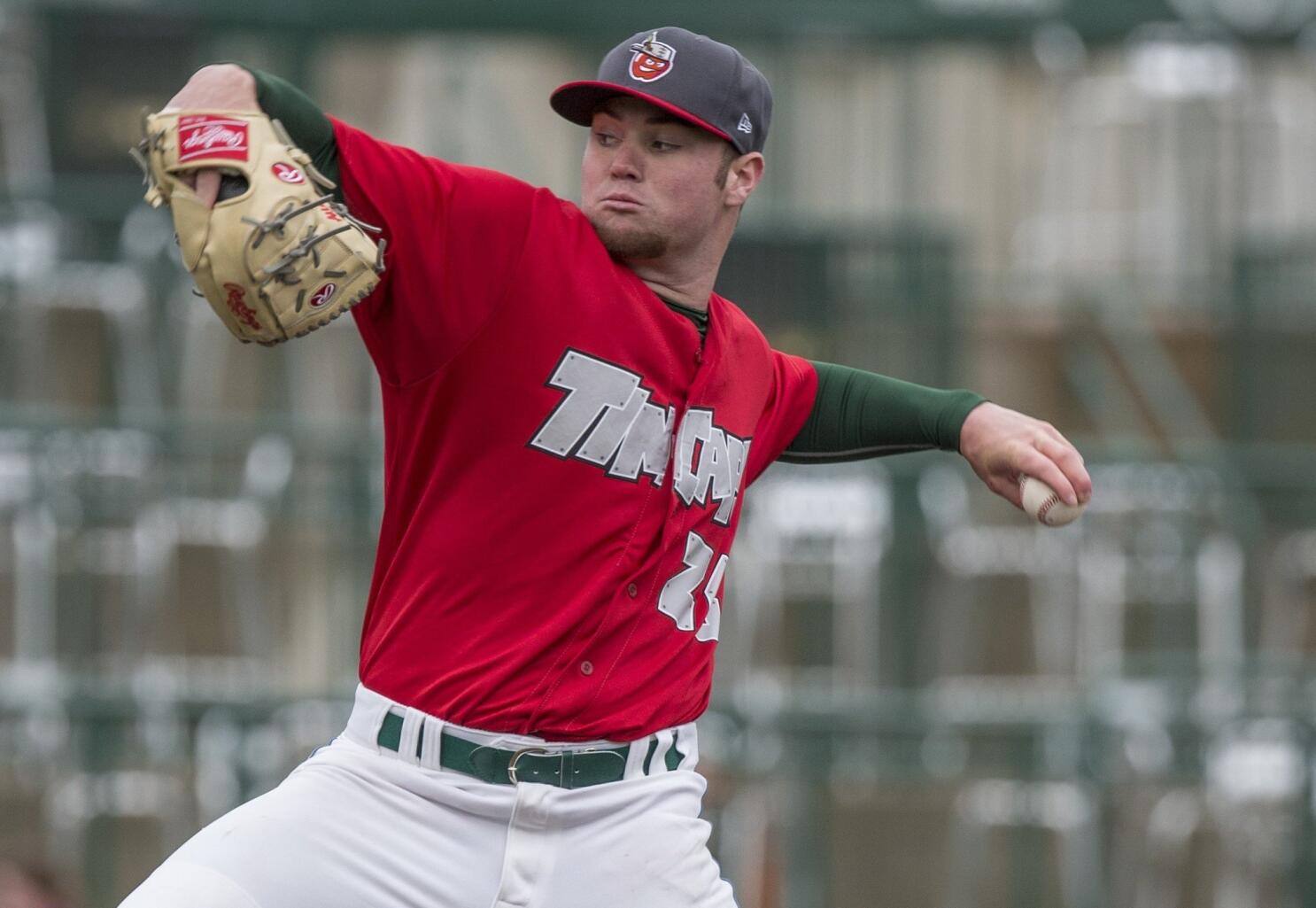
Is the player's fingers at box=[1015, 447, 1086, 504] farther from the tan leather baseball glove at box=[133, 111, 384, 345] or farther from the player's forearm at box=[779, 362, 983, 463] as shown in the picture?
the tan leather baseball glove at box=[133, 111, 384, 345]

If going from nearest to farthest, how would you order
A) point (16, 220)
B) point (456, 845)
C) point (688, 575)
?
point (456, 845) < point (688, 575) < point (16, 220)

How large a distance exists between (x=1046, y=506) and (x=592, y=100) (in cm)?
106

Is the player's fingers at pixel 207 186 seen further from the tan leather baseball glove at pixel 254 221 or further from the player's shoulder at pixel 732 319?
the player's shoulder at pixel 732 319

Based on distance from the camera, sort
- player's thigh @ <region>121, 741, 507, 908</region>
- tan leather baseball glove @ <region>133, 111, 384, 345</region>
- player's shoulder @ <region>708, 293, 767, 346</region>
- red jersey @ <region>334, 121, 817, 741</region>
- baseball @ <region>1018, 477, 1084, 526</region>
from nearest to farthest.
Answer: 1. tan leather baseball glove @ <region>133, 111, 384, 345</region>
2. player's thigh @ <region>121, 741, 507, 908</region>
3. red jersey @ <region>334, 121, 817, 741</region>
4. baseball @ <region>1018, 477, 1084, 526</region>
5. player's shoulder @ <region>708, 293, 767, 346</region>

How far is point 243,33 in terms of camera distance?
7.96 m

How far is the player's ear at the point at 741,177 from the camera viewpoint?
368cm

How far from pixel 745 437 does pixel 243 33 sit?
16.0ft

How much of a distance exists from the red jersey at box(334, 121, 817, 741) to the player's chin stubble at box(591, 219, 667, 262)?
36mm

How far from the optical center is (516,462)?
3.33 m

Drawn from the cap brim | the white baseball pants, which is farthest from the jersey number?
the cap brim

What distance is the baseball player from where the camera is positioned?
3.04 meters

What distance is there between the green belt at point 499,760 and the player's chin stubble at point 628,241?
Answer: 33.8 inches

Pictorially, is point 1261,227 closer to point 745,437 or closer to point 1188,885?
point 1188,885

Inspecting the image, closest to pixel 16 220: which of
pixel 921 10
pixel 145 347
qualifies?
pixel 145 347
